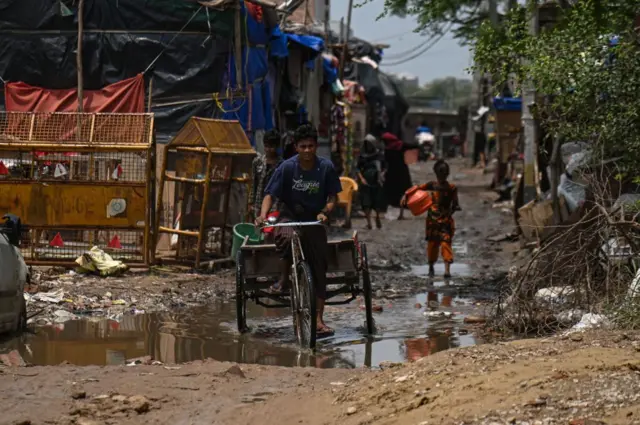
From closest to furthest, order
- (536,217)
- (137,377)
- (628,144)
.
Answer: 1. (137,377)
2. (628,144)
3. (536,217)

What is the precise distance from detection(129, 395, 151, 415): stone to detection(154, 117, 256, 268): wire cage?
7729 millimetres

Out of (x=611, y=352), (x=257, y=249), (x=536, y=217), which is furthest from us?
(x=536, y=217)

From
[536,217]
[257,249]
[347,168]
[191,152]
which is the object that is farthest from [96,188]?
[347,168]

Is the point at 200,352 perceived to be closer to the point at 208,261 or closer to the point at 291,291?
the point at 291,291

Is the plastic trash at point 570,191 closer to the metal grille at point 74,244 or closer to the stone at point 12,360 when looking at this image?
the metal grille at point 74,244

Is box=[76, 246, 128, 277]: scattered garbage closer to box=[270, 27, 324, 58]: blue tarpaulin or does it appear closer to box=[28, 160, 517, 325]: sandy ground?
box=[28, 160, 517, 325]: sandy ground

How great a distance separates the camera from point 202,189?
48.1 feet

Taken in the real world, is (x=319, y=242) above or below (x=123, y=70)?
below

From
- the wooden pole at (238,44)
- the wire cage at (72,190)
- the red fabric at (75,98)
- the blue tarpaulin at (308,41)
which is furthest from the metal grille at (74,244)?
the blue tarpaulin at (308,41)

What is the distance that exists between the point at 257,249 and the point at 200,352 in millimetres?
1248

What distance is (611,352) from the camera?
6.26 meters

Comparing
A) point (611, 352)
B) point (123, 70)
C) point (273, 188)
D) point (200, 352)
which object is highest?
point (123, 70)

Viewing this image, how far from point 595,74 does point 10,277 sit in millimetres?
6155

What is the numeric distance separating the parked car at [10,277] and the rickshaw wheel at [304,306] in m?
2.32
